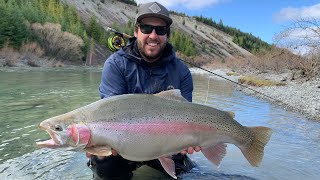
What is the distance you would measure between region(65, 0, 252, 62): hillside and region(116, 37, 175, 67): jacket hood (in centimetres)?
10682

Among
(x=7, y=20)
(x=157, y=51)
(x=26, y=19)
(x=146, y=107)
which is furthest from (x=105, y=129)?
(x=26, y=19)

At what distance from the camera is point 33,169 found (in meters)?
5.82

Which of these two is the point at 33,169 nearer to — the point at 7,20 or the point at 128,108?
the point at 128,108

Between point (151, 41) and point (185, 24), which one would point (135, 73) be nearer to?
point (151, 41)

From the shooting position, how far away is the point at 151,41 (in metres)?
4.37

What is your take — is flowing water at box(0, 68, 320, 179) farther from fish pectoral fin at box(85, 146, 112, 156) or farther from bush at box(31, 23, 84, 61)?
bush at box(31, 23, 84, 61)

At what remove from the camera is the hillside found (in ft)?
400

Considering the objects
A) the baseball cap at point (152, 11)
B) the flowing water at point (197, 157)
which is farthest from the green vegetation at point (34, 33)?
the baseball cap at point (152, 11)

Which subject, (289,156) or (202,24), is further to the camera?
(202,24)

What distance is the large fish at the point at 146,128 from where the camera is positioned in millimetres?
3119

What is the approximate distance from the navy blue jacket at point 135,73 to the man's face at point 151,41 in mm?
118

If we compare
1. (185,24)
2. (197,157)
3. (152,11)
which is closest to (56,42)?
(197,157)

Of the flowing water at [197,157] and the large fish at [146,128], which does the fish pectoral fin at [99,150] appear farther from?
the flowing water at [197,157]

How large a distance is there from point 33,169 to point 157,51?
2843 mm
